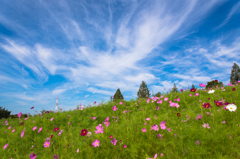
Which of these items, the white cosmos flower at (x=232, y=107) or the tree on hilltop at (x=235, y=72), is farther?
the tree on hilltop at (x=235, y=72)

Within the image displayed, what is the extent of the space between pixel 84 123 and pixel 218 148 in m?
4.80

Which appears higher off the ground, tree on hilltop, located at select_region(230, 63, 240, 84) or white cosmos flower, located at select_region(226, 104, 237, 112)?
tree on hilltop, located at select_region(230, 63, 240, 84)

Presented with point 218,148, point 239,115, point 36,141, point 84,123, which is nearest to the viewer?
point 218,148

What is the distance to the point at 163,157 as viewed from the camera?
8.42 feet

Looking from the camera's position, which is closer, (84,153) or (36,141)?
(84,153)

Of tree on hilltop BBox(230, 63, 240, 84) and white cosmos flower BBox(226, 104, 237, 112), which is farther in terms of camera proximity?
tree on hilltop BBox(230, 63, 240, 84)

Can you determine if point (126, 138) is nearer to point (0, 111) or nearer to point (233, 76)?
point (0, 111)

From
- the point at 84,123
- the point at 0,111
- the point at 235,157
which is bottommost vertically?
the point at 235,157

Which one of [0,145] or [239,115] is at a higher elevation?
[239,115]

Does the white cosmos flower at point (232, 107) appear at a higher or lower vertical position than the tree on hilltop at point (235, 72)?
lower

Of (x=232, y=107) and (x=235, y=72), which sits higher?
(x=235, y=72)

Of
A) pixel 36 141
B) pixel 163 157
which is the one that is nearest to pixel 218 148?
pixel 163 157

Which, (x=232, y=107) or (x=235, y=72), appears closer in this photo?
(x=232, y=107)

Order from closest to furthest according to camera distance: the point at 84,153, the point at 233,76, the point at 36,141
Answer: the point at 84,153 < the point at 36,141 < the point at 233,76
